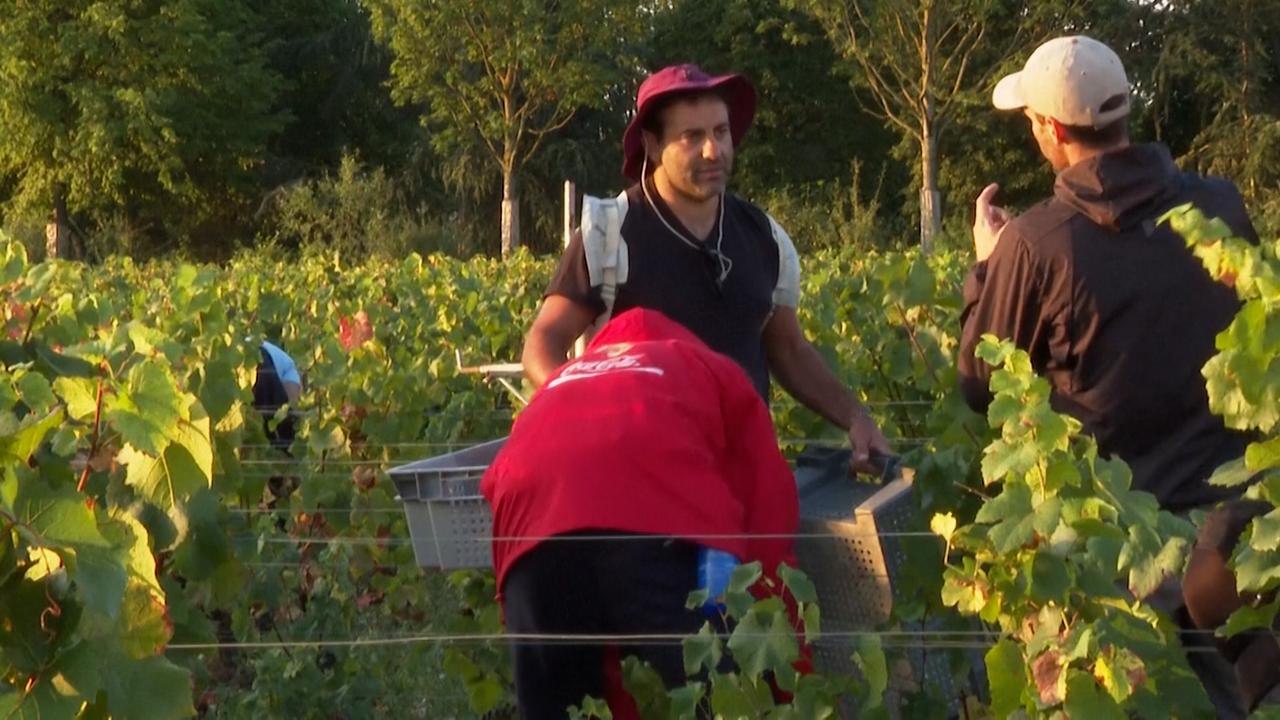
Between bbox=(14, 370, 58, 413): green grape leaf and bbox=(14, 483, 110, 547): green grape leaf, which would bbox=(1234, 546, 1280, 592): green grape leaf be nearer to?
bbox=(14, 483, 110, 547): green grape leaf

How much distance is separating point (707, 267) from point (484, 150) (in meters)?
42.3

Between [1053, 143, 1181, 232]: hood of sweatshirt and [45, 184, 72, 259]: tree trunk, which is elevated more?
[1053, 143, 1181, 232]: hood of sweatshirt

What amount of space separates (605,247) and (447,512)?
0.60 meters

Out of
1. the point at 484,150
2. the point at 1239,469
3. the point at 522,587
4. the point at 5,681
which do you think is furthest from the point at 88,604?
the point at 484,150

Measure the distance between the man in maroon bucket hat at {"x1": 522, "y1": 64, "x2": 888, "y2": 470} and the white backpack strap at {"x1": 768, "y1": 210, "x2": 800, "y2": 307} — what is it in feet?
0.24

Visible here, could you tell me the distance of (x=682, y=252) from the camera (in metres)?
4.04

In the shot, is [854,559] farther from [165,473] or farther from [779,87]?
[779,87]

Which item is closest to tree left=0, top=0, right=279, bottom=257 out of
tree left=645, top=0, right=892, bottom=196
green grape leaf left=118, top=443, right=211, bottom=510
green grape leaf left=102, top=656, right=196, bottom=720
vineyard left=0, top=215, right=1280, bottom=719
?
tree left=645, top=0, right=892, bottom=196

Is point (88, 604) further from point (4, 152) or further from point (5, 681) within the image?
point (4, 152)

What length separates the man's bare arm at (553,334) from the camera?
12.8ft

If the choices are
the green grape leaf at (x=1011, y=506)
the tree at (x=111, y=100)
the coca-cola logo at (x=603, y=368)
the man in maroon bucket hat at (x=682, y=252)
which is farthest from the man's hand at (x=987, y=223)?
the tree at (x=111, y=100)

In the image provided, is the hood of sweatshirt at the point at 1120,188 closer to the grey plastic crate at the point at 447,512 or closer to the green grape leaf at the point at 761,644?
the green grape leaf at the point at 761,644

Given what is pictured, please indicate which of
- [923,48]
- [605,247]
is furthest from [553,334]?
[923,48]

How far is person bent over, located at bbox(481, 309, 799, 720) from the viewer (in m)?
3.18
